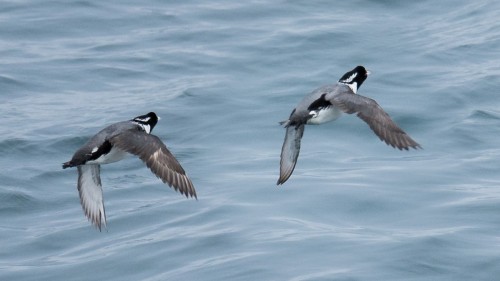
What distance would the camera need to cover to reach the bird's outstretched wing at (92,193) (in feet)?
59.9

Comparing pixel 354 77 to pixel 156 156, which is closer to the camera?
pixel 156 156

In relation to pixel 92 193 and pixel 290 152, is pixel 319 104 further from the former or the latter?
pixel 92 193

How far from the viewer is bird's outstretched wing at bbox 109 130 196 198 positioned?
16000mm

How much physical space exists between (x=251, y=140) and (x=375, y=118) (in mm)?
9896

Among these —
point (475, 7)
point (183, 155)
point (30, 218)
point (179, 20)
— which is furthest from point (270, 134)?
point (475, 7)

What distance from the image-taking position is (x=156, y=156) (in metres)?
16.0

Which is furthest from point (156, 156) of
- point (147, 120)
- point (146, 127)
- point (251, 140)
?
point (251, 140)

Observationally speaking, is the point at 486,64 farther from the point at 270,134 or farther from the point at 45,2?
the point at 45,2

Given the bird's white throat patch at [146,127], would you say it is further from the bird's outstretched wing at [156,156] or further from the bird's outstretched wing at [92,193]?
the bird's outstretched wing at [92,193]

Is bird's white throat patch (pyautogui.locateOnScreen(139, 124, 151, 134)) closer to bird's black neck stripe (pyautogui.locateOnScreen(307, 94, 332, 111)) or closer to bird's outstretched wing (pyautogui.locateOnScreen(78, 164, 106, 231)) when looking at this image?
bird's outstretched wing (pyautogui.locateOnScreen(78, 164, 106, 231))

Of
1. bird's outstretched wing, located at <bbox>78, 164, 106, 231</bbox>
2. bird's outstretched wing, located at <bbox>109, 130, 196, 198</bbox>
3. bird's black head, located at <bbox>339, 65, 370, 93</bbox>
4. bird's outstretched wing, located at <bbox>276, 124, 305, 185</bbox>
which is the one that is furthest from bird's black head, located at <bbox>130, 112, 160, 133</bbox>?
bird's black head, located at <bbox>339, 65, 370, 93</bbox>

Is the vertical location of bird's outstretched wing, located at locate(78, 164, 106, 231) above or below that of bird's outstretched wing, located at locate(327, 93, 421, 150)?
below

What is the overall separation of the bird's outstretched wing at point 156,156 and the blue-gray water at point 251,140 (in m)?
4.51

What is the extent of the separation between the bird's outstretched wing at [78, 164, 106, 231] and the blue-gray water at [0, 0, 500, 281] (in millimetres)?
2958
